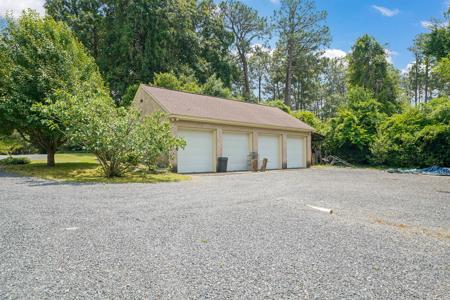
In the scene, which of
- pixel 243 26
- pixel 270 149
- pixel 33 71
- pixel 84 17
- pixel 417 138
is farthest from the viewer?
pixel 243 26

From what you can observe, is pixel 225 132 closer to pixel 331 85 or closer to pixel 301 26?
pixel 301 26

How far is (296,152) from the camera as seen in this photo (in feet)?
62.3

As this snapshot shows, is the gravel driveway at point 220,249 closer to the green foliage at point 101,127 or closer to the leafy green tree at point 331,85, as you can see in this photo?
the green foliage at point 101,127

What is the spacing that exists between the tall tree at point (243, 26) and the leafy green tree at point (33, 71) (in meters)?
23.4

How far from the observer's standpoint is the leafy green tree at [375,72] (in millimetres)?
31359

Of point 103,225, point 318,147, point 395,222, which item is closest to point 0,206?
point 103,225

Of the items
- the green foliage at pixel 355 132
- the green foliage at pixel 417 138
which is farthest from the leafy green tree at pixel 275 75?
the green foliage at pixel 417 138

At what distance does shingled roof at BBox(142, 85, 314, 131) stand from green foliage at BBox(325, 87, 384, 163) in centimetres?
299

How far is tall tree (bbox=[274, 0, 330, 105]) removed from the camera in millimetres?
34031

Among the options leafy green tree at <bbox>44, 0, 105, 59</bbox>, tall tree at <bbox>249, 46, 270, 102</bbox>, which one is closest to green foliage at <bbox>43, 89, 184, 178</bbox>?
leafy green tree at <bbox>44, 0, 105, 59</bbox>

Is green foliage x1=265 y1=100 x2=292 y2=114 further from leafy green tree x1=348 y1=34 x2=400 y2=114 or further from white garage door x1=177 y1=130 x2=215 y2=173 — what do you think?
white garage door x1=177 y1=130 x2=215 y2=173

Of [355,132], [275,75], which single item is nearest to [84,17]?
[275,75]

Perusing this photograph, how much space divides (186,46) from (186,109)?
63.3 feet

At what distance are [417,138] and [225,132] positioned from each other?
11.0m
